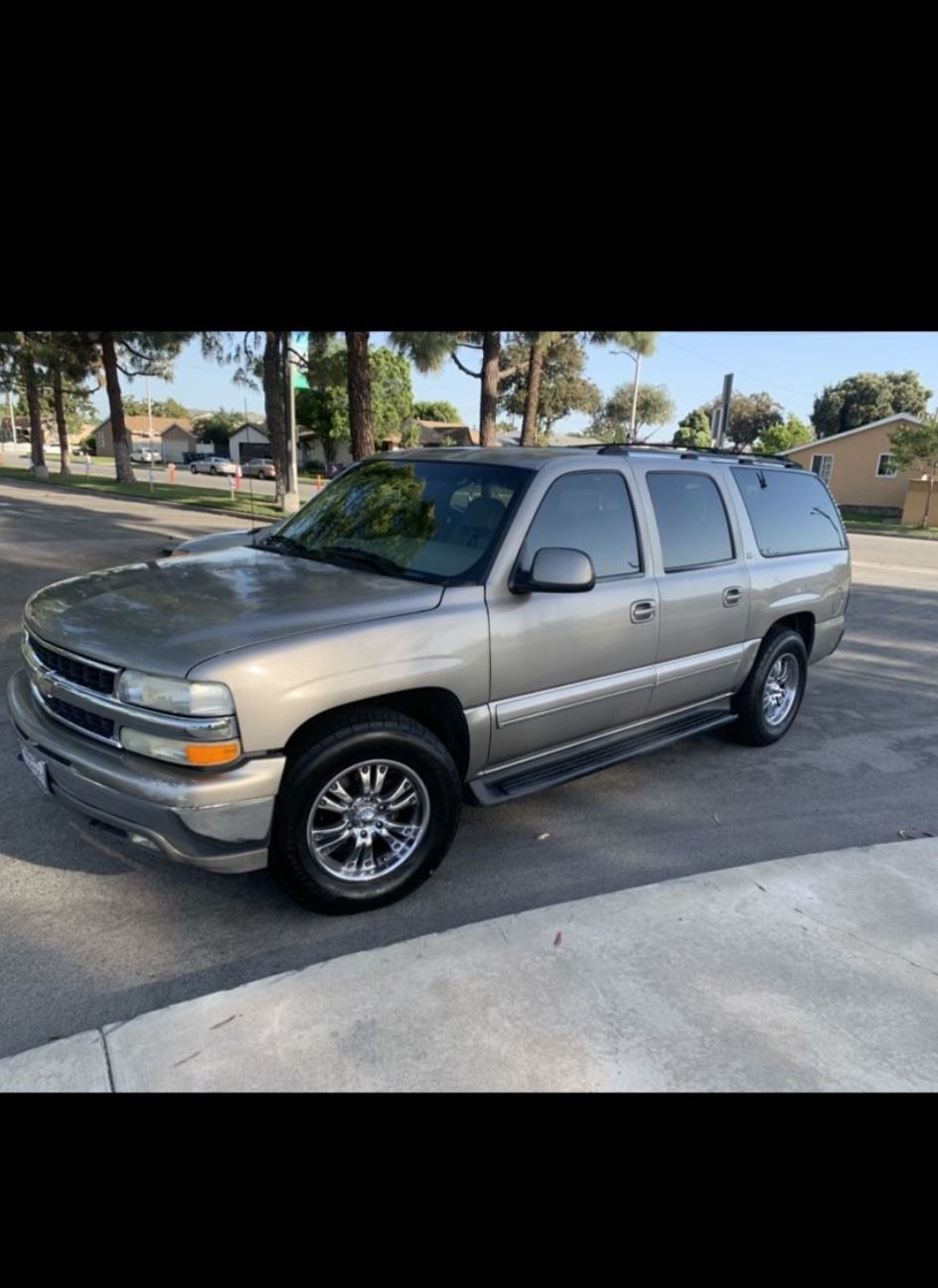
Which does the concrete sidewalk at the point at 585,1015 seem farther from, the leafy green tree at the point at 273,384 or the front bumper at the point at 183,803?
the leafy green tree at the point at 273,384

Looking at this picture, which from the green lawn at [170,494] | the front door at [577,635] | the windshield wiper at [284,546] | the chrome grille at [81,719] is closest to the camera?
the chrome grille at [81,719]

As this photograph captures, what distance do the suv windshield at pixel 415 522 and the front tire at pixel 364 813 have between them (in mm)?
784

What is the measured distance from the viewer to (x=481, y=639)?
10.5 ft

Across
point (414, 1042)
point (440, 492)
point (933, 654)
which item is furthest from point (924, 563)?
point (414, 1042)

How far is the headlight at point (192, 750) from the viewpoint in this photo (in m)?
2.60

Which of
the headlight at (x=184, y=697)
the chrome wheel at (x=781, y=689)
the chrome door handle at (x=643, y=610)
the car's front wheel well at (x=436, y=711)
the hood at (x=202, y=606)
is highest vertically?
the hood at (x=202, y=606)

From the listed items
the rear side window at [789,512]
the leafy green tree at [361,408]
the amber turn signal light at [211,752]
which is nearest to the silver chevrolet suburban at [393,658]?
the amber turn signal light at [211,752]

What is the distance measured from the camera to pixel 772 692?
5211mm

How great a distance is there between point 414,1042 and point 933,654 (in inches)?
320

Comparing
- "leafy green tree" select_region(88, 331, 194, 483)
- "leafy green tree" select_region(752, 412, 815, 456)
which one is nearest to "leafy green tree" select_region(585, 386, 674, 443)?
"leafy green tree" select_region(752, 412, 815, 456)

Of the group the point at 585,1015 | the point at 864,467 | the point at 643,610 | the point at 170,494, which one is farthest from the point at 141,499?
the point at 864,467

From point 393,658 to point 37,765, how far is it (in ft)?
5.01
